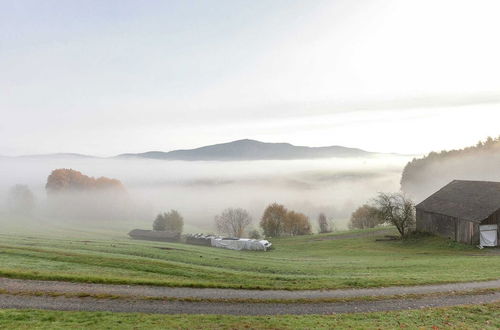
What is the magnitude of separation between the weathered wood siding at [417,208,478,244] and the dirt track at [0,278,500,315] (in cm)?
2541

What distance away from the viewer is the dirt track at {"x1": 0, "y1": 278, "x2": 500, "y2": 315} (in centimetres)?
1809

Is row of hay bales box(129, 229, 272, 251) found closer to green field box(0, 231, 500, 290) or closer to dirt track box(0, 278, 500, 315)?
green field box(0, 231, 500, 290)

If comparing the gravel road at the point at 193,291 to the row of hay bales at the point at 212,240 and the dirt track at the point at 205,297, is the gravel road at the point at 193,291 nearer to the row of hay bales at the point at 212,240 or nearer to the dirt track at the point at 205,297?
the dirt track at the point at 205,297

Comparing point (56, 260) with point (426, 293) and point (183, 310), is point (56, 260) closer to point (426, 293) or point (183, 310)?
point (183, 310)

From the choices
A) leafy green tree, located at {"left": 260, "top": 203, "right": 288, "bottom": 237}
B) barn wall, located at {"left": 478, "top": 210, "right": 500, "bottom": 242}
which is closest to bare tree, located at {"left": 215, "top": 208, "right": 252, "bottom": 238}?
leafy green tree, located at {"left": 260, "top": 203, "right": 288, "bottom": 237}

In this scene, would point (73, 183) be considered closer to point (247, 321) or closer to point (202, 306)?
point (202, 306)

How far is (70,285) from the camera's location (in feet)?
69.8

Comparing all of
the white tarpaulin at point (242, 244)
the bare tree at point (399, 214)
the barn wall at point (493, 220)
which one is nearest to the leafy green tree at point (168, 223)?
the white tarpaulin at point (242, 244)

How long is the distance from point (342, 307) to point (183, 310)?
852 centimetres

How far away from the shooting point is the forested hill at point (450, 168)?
418 feet

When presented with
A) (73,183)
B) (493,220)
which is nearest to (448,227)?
(493,220)

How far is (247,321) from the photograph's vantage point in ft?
54.1

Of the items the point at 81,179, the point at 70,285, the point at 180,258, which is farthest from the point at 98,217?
the point at 70,285

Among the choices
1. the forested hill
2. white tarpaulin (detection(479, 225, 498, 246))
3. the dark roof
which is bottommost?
white tarpaulin (detection(479, 225, 498, 246))
